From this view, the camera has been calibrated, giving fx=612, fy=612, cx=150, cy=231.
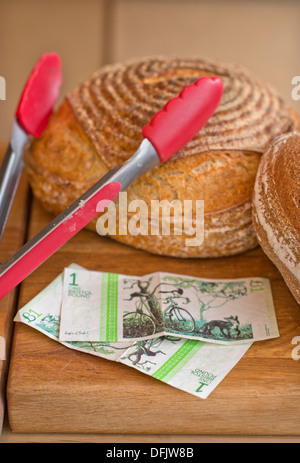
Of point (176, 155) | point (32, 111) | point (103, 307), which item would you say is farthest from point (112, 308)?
point (32, 111)

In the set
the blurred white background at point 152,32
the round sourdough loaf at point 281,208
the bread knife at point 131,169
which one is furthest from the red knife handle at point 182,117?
the blurred white background at point 152,32

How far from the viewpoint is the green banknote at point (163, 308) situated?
0.80 m

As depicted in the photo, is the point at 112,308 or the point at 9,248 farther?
the point at 9,248

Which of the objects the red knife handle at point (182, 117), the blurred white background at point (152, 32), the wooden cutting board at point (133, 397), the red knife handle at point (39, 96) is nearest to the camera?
the wooden cutting board at point (133, 397)

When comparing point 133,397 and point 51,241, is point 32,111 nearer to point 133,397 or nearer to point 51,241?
point 51,241

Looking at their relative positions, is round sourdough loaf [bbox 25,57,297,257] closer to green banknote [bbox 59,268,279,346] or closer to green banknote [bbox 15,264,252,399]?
green banknote [bbox 59,268,279,346]

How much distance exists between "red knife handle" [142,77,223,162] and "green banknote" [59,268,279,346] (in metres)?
0.19

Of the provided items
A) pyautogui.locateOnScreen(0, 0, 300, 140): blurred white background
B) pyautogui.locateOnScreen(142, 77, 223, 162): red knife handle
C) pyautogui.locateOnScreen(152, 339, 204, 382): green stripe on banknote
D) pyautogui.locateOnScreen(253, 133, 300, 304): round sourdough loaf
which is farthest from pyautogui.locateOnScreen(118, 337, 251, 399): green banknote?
pyautogui.locateOnScreen(0, 0, 300, 140): blurred white background

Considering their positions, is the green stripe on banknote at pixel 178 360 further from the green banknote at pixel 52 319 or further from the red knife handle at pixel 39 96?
the red knife handle at pixel 39 96

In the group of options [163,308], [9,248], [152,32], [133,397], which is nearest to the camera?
[133,397]

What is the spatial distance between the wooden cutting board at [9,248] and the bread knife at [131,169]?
0.03m

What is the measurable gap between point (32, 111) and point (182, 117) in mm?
281

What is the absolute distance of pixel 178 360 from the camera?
0.77 m

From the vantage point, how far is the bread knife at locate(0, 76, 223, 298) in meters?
0.79
